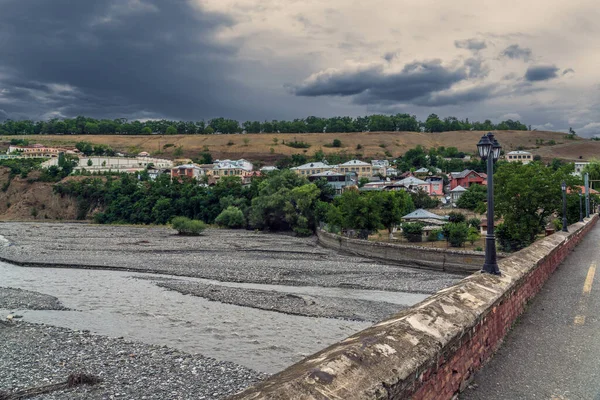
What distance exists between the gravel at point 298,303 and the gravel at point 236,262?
4.16 metres

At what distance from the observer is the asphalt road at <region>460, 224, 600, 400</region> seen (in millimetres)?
5328

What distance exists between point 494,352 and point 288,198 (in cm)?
7025

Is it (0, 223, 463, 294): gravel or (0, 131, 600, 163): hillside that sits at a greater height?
(0, 131, 600, 163): hillside

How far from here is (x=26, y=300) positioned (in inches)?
910

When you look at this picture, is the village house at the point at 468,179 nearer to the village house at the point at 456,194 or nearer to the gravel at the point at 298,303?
the village house at the point at 456,194

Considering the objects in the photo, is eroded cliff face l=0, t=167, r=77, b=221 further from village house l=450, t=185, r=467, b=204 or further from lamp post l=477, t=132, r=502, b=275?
lamp post l=477, t=132, r=502, b=275

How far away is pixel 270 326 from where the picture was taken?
735 inches

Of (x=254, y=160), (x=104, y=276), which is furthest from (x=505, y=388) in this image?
(x=254, y=160)

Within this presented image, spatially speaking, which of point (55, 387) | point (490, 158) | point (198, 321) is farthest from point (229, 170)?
point (490, 158)

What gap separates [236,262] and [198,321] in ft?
67.1

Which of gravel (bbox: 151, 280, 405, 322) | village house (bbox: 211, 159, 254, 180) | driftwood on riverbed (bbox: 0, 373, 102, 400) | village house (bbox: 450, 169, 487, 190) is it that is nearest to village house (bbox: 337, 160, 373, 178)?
village house (bbox: 211, 159, 254, 180)

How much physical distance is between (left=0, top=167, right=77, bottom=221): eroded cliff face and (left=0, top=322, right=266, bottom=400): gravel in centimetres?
10774

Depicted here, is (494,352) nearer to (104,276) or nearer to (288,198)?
(104,276)

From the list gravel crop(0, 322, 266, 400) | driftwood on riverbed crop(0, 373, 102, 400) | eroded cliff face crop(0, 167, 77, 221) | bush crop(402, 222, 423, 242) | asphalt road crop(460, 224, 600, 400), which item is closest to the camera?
asphalt road crop(460, 224, 600, 400)
